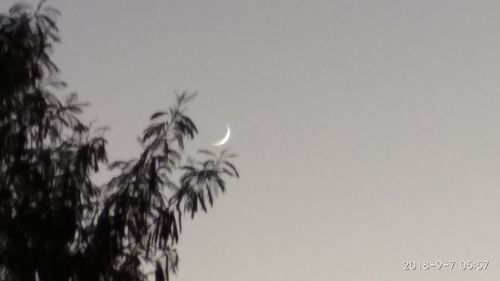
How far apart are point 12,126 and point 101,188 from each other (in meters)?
2.43

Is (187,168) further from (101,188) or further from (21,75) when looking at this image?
(21,75)

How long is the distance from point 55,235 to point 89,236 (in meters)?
0.89

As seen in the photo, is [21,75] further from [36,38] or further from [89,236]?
[89,236]

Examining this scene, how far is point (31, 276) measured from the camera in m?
31.5

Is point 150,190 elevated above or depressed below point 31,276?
above

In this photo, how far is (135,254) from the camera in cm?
3262

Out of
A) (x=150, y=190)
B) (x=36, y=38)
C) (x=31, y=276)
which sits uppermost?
(x=36, y=38)

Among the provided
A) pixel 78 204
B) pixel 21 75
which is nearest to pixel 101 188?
pixel 78 204

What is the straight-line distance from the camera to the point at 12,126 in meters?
32.0

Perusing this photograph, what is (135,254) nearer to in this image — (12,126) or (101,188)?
(101,188)

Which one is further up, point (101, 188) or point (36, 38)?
point (36, 38)

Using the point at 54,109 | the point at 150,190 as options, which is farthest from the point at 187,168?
the point at 54,109

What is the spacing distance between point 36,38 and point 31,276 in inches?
202

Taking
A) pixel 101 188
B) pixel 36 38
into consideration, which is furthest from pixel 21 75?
pixel 101 188
